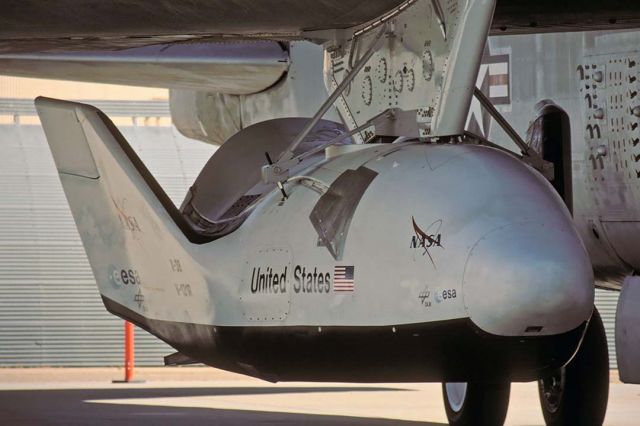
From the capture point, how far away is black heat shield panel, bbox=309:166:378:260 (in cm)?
894

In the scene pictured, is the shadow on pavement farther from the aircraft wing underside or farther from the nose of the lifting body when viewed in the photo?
the nose of the lifting body

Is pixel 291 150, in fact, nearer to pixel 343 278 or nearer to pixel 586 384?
pixel 343 278

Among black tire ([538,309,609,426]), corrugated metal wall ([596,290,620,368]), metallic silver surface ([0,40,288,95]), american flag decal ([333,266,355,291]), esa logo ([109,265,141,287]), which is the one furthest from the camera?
corrugated metal wall ([596,290,620,368])

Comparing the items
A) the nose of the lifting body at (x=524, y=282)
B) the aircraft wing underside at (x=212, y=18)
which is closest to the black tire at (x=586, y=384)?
the aircraft wing underside at (x=212, y=18)

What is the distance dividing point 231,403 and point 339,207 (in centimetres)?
919

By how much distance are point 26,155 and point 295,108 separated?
14.5m

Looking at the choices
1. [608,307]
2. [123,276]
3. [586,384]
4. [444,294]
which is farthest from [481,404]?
[608,307]

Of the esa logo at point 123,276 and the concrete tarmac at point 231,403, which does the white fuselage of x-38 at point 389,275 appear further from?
the concrete tarmac at point 231,403

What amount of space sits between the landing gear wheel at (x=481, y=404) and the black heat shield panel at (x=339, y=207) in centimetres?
442

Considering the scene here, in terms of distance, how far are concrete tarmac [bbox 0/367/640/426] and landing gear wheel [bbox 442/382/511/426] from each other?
1.79 m

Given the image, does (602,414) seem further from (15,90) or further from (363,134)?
(15,90)

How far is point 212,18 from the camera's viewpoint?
10.3m

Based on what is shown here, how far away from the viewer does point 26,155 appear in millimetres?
28969

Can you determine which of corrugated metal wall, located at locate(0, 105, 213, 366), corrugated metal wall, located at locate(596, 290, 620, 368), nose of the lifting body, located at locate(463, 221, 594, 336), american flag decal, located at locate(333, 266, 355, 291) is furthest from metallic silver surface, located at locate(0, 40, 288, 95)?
corrugated metal wall, located at locate(596, 290, 620, 368)
